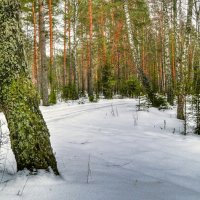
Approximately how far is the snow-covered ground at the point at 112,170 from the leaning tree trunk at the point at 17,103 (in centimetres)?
19

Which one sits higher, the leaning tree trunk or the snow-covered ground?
the leaning tree trunk

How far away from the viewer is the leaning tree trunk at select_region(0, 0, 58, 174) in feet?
9.96

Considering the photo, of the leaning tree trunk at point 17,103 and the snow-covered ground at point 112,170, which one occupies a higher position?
the leaning tree trunk at point 17,103

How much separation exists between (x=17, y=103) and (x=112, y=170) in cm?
137

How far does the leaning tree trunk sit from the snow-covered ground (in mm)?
190

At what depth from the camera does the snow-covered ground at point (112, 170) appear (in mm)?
2760

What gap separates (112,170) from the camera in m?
3.57

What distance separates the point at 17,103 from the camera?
305 cm

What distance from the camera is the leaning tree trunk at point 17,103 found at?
3.04 meters

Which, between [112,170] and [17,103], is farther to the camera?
[112,170]

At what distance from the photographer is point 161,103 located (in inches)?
462

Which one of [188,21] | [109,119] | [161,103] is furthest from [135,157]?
[161,103]

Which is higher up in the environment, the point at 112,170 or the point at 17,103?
the point at 17,103

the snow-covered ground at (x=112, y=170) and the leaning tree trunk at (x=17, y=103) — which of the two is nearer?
the snow-covered ground at (x=112, y=170)
